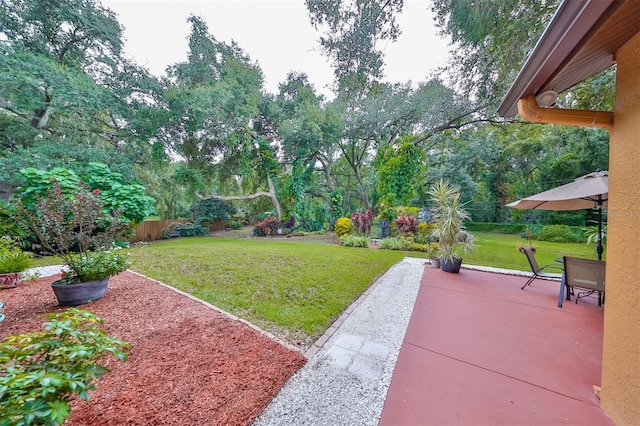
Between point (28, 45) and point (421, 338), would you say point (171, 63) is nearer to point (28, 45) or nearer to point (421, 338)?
point (28, 45)

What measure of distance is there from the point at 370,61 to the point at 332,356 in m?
6.92

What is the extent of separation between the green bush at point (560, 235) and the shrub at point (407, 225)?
808cm

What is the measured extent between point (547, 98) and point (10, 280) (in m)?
7.55

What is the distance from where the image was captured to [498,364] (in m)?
2.01

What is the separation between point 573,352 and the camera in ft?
6.99

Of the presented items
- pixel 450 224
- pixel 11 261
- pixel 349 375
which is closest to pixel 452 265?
pixel 450 224

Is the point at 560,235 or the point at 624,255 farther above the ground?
the point at 624,255

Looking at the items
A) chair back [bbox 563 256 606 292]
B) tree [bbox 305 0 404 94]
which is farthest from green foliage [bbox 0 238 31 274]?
chair back [bbox 563 256 606 292]

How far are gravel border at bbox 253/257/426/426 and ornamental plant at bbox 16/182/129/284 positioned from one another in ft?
10.7

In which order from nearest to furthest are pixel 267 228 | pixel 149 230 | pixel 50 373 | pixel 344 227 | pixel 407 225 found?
pixel 50 373
pixel 407 225
pixel 344 227
pixel 149 230
pixel 267 228

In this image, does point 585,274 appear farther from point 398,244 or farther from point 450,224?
point 398,244

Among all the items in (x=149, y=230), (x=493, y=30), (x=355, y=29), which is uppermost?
(x=355, y=29)

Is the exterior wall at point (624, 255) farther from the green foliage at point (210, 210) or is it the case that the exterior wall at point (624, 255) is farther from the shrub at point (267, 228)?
the green foliage at point (210, 210)

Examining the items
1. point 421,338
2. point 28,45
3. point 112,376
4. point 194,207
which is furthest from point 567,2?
point 194,207
